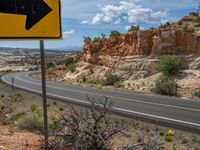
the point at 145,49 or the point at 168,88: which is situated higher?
the point at 145,49

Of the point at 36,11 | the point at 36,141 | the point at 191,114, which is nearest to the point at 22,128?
the point at 36,141

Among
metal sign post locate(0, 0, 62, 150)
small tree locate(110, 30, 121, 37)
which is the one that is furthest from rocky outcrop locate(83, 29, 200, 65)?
metal sign post locate(0, 0, 62, 150)

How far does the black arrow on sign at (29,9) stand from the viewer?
4254 mm

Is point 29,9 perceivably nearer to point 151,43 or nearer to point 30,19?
point 30,19

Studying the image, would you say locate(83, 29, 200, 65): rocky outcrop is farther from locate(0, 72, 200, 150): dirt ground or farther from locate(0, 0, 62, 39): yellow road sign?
locate(0, 0, 62, 39): yellow road sign

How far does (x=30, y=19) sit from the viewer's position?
4.44m


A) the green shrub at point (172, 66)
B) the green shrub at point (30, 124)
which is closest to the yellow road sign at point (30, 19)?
the green shrub at point (30, 124)

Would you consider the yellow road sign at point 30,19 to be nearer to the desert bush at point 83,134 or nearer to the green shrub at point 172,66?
the desert bush at point 83,134

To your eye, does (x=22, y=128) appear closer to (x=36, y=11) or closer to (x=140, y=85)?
(x=36, y=11)

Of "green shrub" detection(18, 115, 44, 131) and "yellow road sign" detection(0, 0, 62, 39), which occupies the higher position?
"yellow road sign" detection(0, 0, 62, 39)

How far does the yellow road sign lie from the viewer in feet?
14.0

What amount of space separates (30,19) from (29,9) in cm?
13

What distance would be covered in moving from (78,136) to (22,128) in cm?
381

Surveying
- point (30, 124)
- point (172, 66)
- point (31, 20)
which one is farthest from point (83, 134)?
point (172, 66)
